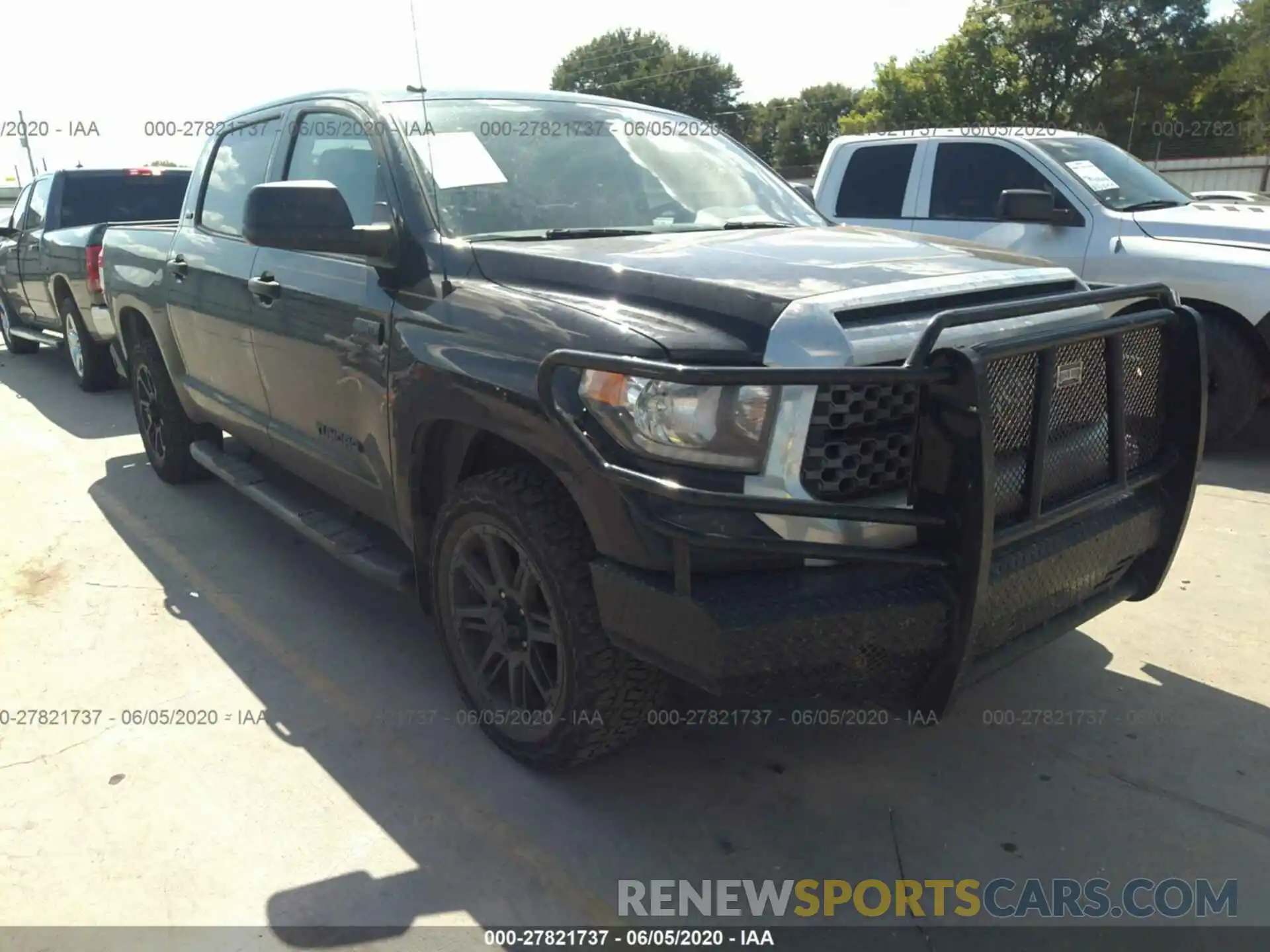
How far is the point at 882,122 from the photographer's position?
47969 millimetres

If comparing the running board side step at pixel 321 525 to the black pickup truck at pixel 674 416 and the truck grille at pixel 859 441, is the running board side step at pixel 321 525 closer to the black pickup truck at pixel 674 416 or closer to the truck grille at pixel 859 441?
the black pickup truck at pixel 674 416

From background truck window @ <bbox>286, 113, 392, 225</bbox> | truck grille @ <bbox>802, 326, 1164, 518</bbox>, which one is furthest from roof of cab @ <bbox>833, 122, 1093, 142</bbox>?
background truck window @ <bbox>286, 113, 392, 225</bbox>

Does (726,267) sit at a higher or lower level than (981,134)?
lower

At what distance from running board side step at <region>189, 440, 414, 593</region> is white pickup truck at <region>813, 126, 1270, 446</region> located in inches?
166

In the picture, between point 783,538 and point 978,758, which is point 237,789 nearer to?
point 783,538

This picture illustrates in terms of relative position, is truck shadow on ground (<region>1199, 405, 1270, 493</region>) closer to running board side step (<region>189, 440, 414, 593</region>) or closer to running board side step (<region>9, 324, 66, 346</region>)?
running board side step (<region>189, 440, 414, 593</region>)

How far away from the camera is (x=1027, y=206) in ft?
19.5

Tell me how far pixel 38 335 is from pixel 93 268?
2.87 meters

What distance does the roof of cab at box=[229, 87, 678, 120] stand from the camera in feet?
11.5

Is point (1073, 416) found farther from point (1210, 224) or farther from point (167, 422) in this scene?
point (167, 422)

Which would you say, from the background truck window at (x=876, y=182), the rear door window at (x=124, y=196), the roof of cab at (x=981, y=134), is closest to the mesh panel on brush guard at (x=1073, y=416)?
the roof of cab at (x=981, y=134)

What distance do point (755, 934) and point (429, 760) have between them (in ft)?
3.85

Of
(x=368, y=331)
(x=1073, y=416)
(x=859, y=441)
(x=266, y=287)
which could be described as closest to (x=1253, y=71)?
(x=1073, y=416)

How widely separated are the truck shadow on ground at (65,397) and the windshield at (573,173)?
5.02m
